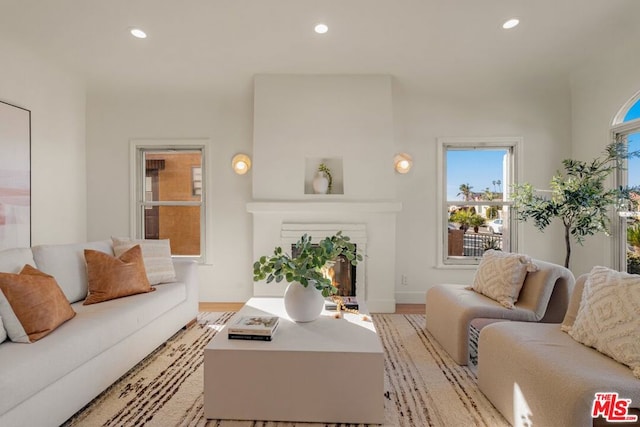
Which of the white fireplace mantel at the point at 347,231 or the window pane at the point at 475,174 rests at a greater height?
the window pane at the point at 475,174

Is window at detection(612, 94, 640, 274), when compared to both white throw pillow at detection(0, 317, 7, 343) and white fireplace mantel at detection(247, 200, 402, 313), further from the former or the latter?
white throw pillow at detection(0, 317, 7, 343)

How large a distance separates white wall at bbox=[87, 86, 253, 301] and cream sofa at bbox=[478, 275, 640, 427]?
2.97 meters

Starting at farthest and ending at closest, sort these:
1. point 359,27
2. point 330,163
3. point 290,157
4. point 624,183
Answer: point 330,163 → point 290,157 → point 624,183 → point 359,27

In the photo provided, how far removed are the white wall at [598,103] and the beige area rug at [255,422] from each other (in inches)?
89.9

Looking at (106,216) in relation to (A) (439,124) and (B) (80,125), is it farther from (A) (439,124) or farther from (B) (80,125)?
(A) (439,124)

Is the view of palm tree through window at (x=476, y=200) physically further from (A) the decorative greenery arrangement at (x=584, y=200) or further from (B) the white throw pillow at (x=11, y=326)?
(B) the white throw pillow at (x=11, y=326)

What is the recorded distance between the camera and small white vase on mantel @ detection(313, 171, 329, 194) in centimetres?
396

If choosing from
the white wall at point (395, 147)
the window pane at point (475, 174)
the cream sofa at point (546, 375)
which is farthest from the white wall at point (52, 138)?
the window pane at point (475, 174)

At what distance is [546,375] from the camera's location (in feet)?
4.86

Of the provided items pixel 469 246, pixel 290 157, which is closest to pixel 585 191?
pixel 469 246

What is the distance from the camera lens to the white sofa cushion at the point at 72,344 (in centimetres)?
144

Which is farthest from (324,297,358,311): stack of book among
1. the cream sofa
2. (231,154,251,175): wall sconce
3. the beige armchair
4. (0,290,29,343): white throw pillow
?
(231,154,251,175): wall sconce

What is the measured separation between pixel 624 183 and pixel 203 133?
457 centimetres

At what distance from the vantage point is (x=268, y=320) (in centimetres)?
205
